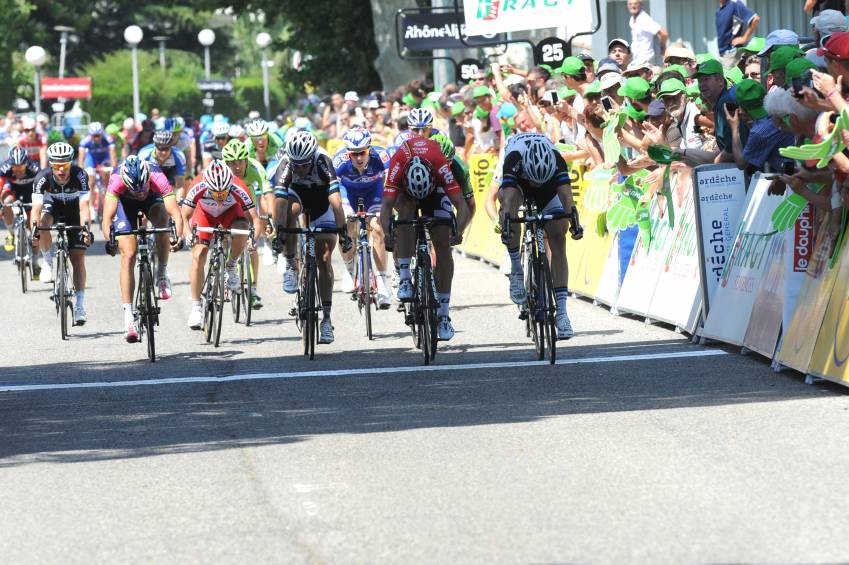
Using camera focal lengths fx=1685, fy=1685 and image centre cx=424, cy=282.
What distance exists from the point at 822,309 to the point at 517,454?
3.04 metres

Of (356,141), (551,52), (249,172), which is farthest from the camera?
(551,52)

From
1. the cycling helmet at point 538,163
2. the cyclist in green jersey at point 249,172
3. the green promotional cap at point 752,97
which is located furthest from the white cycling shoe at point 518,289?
the cyclist in green jersey at point 249,172

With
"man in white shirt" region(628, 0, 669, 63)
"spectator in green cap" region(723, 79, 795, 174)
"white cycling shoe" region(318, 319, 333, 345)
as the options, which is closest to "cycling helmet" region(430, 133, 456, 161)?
"white cycling shoe" region(318, 319, 333, 345)

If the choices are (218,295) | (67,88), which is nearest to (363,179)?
(218,295)

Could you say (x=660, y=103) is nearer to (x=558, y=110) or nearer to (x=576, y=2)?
(x=558, y=110)

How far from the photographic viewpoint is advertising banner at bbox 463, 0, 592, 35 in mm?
20859

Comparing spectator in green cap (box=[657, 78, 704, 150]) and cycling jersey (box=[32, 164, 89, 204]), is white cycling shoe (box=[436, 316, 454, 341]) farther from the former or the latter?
cycling jersey (box=[32, 164, 89, 204])

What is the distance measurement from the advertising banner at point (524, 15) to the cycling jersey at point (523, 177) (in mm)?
8282

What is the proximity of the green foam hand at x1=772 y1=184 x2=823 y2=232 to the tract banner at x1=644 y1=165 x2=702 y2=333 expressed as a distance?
2.29m

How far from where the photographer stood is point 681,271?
554 inches

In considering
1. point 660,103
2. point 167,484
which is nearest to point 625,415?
point 167,484

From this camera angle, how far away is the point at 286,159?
14039 mm

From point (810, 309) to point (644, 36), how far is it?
384 inches

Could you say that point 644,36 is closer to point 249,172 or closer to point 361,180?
point 249,172
